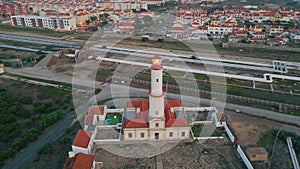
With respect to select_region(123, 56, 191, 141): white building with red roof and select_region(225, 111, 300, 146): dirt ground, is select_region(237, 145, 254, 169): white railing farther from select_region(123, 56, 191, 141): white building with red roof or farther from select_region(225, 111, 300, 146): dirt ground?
select_region(123, 56, 191, 141): white building with red roof

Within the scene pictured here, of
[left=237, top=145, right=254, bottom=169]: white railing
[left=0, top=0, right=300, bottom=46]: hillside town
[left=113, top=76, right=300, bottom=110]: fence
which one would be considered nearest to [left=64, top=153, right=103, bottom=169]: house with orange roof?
[left=237, top=145, right=254, bottom=169]: white railing

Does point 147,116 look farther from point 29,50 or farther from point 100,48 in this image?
point 29,50

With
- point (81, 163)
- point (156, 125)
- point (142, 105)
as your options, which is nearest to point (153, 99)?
point (156, 125)

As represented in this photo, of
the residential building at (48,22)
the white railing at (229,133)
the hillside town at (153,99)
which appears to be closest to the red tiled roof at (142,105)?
the hillside town at (153,99)

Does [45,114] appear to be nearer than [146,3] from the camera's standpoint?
Yes

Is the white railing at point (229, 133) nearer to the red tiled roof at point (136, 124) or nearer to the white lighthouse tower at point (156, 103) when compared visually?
the white lighthouse tower at point (156, 103)

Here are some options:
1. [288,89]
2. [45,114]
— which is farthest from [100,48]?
[288,89]
